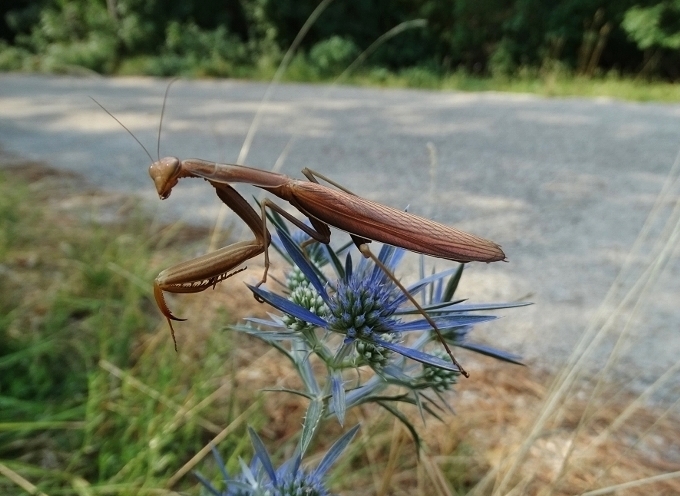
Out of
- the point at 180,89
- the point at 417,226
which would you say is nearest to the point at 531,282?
the point at 417,226

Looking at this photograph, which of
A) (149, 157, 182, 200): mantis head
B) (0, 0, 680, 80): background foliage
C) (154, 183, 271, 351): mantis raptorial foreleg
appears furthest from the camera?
(0, 0, 680, 80): background foliage

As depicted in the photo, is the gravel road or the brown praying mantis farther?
the gravel road

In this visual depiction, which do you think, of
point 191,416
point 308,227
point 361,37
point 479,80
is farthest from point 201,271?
point 361,37

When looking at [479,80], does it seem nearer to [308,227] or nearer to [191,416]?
[191,416]

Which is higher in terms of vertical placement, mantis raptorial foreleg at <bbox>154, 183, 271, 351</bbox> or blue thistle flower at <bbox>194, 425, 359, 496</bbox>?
mantis raptorial foreleg at <bbox>154, 183, 271, 351</bbox>

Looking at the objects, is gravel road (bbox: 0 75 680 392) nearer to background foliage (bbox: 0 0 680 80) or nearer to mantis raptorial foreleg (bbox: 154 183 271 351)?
mantis raptorial foreleg (bbox: 154 183 271 351)

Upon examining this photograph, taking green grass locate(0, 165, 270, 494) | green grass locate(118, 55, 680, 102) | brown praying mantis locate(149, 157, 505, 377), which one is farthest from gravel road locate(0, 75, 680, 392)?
green grass locate(0, 165, 270, 494)

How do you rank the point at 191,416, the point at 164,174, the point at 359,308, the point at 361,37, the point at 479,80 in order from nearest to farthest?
the point at 359,308 < the point at 164,174 < the point at 191,416 < the point at 479,80 < the point at 361,37

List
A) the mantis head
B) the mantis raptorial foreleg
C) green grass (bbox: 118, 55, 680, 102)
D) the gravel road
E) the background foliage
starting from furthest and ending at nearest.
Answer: the background foliage → green grass (bbox: 118, 55, 680, 102) → the gravel road → the mantis head → the mantis raptorial foreleg
